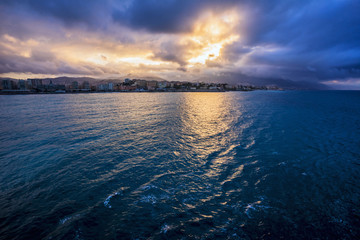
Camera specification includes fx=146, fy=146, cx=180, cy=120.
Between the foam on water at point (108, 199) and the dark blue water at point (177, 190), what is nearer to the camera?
the dark blue water at point (177, 190)

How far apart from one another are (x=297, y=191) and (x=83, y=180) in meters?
14.6

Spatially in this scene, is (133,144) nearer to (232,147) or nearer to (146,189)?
(146,189)

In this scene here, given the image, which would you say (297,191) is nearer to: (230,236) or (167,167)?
(230,236)

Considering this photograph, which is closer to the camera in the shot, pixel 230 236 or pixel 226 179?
pixel 230 236

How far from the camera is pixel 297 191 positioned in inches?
373

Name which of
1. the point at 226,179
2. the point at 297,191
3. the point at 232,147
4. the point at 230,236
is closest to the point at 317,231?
the point at 297,191

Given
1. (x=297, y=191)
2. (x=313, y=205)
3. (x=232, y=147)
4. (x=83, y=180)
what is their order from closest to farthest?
(x=313, y=205)
(x=297, y=191)
(x=83, y=180)
(x=232, y=147)

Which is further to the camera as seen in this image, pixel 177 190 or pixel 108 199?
pixel 177 190

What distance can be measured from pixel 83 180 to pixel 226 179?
10367 millimetres

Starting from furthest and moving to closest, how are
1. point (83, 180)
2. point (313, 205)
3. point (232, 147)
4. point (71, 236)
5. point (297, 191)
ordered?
point (232, 147) → point (83, 180) → point (297, 191) → point (313, 205) → point (71, 236)

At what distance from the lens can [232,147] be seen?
16812mm

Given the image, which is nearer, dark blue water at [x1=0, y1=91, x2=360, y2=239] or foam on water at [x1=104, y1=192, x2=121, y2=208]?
dark blue water at [x1=0, y1=91, x2=360, y2=239]

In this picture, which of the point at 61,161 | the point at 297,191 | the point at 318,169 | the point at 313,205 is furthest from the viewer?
the point at 61,161

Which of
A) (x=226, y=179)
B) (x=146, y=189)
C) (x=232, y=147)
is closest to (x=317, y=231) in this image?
(x=226, y=179)
